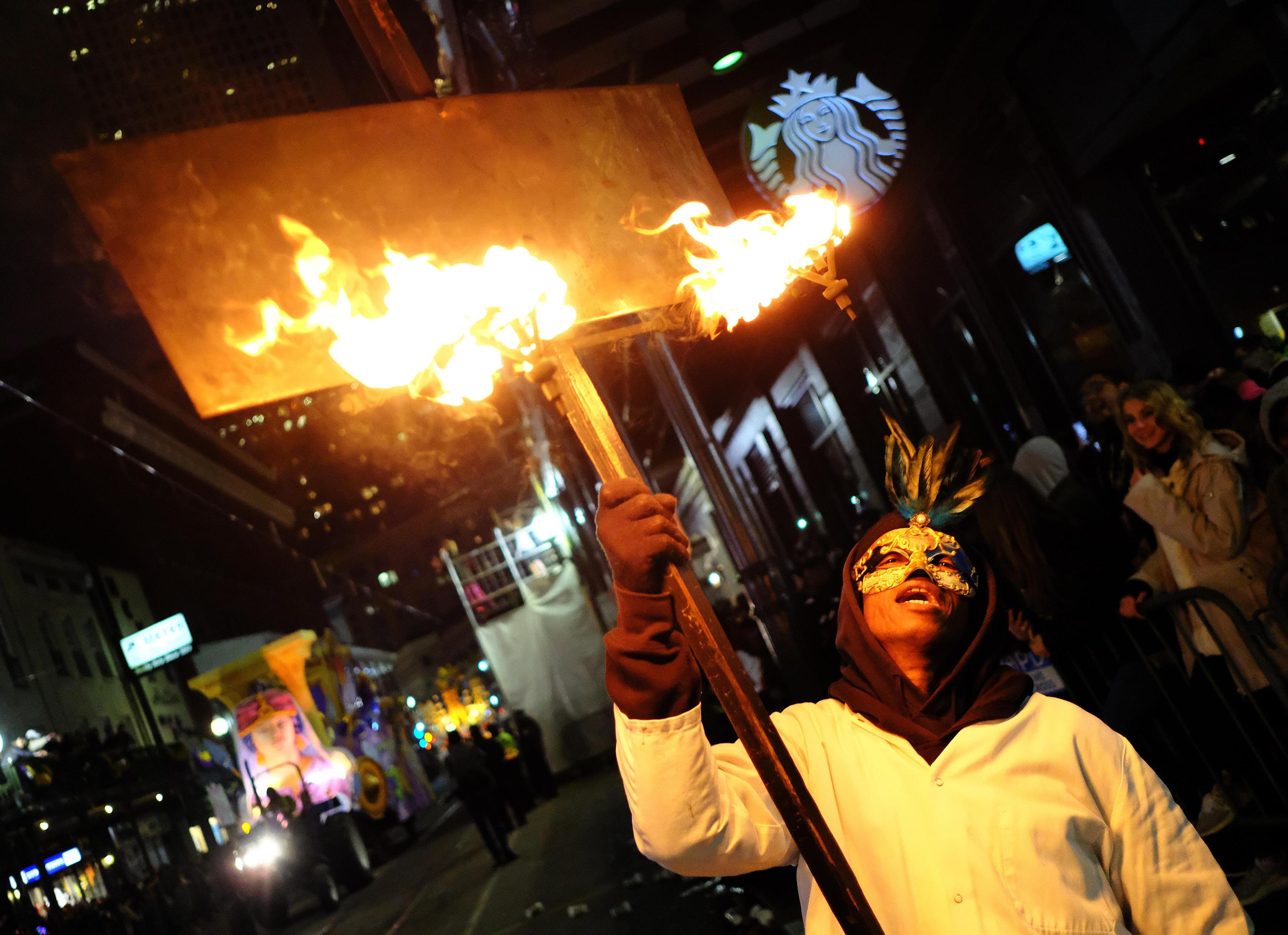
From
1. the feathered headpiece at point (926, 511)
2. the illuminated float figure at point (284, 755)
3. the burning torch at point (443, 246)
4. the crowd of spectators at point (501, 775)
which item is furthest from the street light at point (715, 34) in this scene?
the illuminated float figure at point (284, 755)

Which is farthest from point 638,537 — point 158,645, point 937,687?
point 158,645

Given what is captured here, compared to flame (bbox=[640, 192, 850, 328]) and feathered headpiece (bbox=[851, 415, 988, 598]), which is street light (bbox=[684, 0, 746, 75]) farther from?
feathered headpiece (bbox=[851, 415, 988, 598])

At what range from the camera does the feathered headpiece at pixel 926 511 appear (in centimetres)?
232

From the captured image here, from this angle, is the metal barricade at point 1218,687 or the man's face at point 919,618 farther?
the metal barricade at point 1218,687

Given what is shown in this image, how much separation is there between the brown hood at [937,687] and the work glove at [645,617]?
0.49m

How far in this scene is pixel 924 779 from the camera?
2146 millimetres

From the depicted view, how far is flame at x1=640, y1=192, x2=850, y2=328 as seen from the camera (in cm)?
283

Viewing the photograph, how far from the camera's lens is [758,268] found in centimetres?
294

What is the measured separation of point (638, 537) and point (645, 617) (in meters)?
0.19

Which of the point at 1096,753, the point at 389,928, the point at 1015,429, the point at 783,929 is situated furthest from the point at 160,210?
the point at 389,928

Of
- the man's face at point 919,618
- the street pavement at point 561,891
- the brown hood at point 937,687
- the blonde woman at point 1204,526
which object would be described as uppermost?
the man's face at point 919,618

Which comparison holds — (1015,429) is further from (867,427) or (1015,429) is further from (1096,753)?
(1096,753)

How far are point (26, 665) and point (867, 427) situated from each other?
19.0 m

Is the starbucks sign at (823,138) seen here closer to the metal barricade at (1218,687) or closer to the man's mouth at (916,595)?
the metal barricade at (1218,687)
